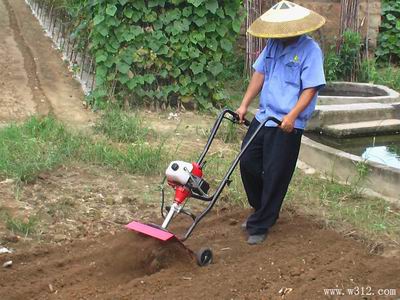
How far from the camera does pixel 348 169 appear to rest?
622cm

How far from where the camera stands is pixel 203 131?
7.75 meters

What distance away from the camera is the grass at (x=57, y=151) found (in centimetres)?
594

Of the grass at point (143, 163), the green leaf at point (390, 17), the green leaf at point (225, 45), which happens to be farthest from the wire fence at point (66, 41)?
the green leaf at point (390, 17)

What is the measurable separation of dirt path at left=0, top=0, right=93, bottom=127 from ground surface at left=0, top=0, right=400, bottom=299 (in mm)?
2116

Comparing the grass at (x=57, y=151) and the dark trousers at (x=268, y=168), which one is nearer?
the dark trousers at (x=268, y=168)

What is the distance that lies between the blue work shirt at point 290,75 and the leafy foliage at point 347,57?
5.56 metres

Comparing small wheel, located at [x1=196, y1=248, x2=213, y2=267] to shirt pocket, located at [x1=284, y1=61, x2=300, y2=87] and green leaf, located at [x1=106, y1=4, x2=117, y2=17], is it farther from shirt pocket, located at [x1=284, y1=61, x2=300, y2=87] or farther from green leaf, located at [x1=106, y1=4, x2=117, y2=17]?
green leaf, located at [x1=106, y1=4, x2=117, y2=17]

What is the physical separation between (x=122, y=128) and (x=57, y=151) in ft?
3.57

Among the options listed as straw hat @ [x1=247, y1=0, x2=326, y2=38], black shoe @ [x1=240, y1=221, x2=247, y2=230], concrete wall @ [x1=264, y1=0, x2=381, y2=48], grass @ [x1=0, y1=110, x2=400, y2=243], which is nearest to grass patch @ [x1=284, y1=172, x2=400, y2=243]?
grass @ [x1=0, y1=110, x2=400, y2=243]

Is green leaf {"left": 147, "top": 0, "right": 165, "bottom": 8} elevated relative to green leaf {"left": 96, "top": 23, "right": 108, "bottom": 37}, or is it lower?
elevated

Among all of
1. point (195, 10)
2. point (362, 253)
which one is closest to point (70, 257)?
point (362, 253)

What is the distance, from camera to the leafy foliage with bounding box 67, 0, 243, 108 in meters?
8.12

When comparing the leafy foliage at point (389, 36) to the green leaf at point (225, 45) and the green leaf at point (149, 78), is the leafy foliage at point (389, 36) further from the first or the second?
the green leaf at point (149, 78)

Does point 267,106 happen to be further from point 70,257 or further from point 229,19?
point 229,19
